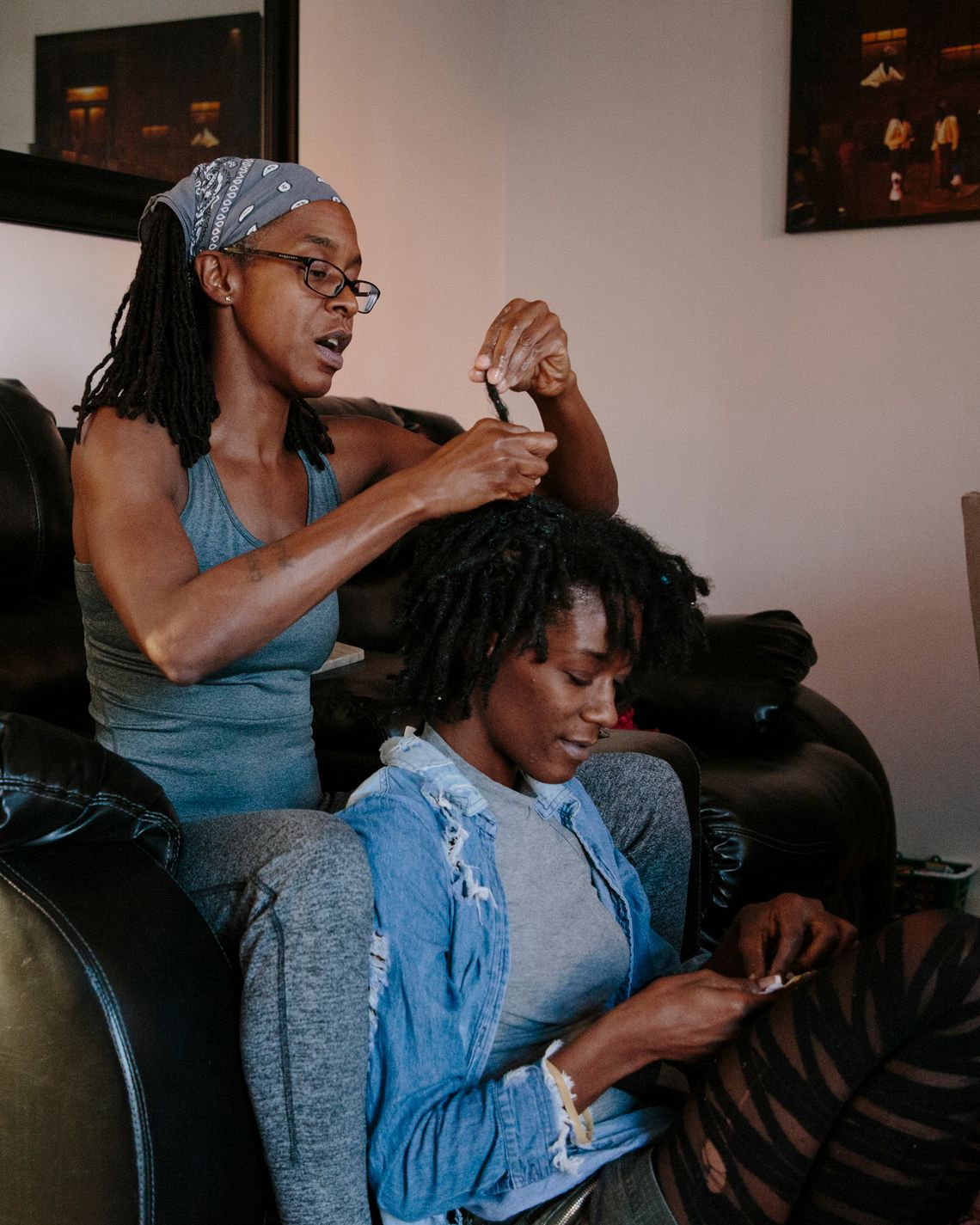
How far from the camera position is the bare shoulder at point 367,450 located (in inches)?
66.2

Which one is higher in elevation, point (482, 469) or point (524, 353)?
point (524, 353)

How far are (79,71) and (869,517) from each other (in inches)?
81.1

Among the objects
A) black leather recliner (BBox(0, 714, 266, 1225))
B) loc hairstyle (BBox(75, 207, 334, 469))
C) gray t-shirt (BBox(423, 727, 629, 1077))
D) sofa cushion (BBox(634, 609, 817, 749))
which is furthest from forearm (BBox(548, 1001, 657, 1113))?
sofa cushion (BBox(634, 609, 817, 749))

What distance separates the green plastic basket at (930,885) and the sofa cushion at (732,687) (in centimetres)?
84

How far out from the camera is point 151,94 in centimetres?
256

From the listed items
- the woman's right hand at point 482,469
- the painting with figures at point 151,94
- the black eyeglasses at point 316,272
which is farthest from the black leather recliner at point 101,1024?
the painting with figures at point 151,94

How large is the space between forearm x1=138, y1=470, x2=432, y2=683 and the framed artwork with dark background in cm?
137

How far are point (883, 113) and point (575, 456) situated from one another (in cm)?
208

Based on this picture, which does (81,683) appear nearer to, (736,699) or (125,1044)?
(125,1044)

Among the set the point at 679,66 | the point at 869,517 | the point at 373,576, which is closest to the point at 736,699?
the point at 373,576

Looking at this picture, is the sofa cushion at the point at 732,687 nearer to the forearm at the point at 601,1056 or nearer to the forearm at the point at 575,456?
the forearm at the point at 575,456

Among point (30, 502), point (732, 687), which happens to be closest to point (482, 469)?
point (30, 502)

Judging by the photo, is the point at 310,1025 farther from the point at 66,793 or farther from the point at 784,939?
the point at 784,939

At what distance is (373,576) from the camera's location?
2582 millimetres
